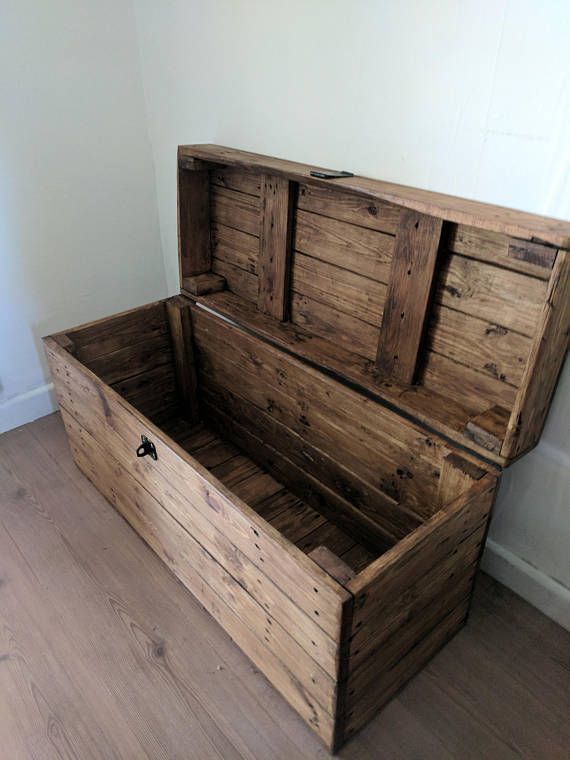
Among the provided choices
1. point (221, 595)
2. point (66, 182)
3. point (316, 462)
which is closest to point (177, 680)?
point (221, 595)

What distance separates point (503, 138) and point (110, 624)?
51.3 inches

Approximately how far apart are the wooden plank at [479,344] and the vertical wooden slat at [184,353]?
797 millimetres

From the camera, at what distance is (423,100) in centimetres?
102

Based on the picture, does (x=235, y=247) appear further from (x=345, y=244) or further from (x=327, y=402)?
(x=327, y=402)

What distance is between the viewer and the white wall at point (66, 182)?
1.55 metres

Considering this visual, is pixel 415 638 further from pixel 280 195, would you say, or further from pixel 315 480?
pixel 280 195

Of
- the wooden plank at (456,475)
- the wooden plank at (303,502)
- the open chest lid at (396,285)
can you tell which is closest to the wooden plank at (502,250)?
the open chest lid at (396,285)

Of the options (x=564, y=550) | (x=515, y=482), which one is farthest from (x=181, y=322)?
(x=564, y=550)

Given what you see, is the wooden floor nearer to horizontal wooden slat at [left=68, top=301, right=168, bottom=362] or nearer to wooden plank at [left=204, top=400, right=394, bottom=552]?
wooden plank at [left=204, top=400, right=394, bottom=552]

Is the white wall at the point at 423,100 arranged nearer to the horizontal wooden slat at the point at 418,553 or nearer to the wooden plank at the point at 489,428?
the wooden plank at the point at 489,428

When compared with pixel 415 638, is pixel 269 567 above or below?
above

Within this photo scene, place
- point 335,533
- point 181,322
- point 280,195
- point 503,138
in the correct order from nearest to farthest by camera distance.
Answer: point 503,138 < point 280,195 < point 335,533 < point 181,322

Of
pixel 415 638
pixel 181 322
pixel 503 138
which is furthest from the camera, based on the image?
pixel 181 322

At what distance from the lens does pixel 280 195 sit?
1.31 metres
